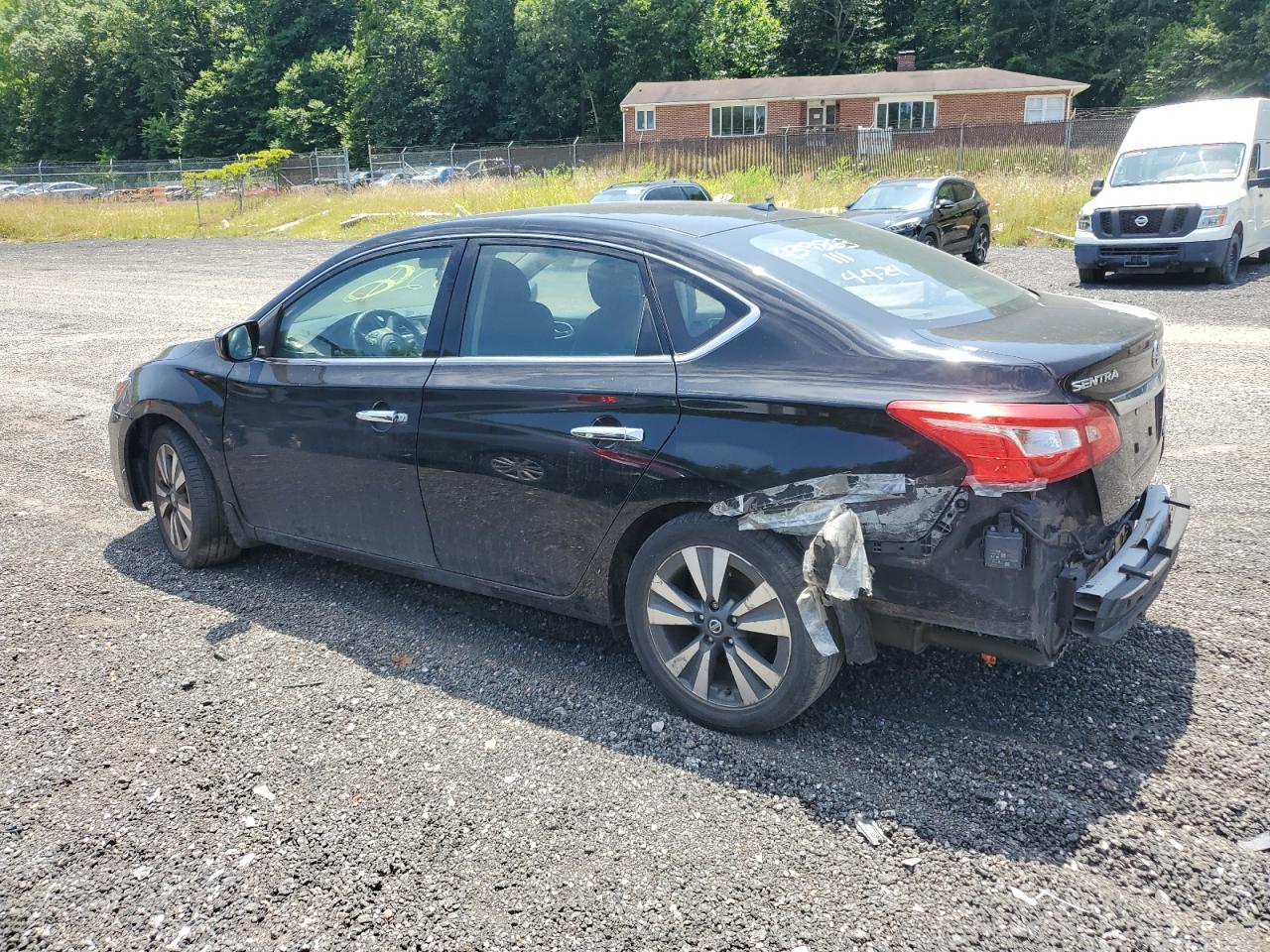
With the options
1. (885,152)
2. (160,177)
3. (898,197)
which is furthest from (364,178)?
(898,197)

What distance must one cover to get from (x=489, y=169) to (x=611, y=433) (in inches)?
1559

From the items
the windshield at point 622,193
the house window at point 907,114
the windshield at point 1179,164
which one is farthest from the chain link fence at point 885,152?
the house window at point 907,114

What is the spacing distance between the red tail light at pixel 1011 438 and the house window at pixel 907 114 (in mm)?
53881

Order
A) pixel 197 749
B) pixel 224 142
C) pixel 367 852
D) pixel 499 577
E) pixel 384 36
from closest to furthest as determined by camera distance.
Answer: pixel 367 852
pixel 197 749
pixel 499 577
pixel 384 36
pixel 224 142

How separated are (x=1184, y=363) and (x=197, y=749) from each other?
892cm

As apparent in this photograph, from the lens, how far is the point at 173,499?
527 centimetres

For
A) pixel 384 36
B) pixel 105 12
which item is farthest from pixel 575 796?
pixel 105 12

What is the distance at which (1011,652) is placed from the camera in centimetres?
320

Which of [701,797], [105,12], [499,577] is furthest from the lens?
[105,12]

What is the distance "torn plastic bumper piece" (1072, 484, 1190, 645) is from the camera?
3107 mm

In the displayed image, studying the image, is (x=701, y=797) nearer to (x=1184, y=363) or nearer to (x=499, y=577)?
(x=499, y=577)

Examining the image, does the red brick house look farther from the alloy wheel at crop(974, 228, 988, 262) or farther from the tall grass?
the alloy wheel at crop(974, 228, 988, 262)

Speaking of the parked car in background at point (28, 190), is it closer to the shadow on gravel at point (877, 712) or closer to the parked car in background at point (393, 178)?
the parked car in background at point (393, 178)

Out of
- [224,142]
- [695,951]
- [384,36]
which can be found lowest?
[695,951]
